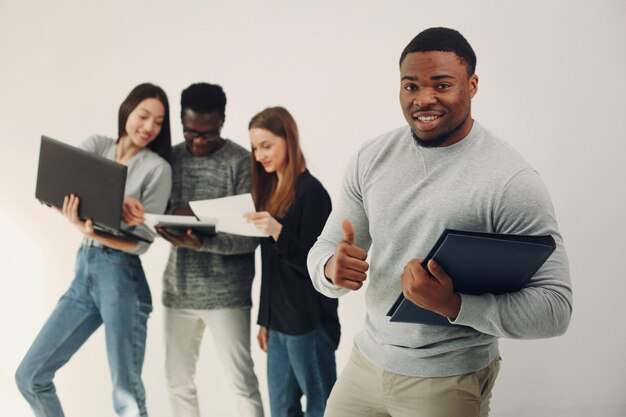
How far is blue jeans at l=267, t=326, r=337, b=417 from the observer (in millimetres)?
2408

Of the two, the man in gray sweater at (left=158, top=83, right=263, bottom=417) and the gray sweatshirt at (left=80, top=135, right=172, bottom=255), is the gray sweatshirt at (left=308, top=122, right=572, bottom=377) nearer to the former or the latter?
the man in gray sweater at (left=158, top=83, right=263, bottom=417)

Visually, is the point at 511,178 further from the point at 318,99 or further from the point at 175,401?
the point at 175,401

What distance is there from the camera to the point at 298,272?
243 cm

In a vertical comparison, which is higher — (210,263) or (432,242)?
(432,242)

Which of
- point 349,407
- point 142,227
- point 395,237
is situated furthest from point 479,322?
point 142,227

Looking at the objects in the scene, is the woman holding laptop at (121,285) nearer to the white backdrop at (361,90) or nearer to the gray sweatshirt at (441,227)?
the white backdrop at (361,90)

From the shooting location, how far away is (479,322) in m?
1.48

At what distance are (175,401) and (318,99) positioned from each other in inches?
51.4

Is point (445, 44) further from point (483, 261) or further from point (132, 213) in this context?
point (132, 213)

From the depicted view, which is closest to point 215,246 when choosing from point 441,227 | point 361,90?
point 361,90

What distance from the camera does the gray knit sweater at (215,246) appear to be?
99.8 inches

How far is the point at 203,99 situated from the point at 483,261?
1.52 metres

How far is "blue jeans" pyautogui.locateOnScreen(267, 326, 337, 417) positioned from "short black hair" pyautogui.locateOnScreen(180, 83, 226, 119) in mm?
867

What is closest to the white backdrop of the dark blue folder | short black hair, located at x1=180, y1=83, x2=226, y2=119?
short black hair, located at x1=180, y1=83, x2=226, y2=119
